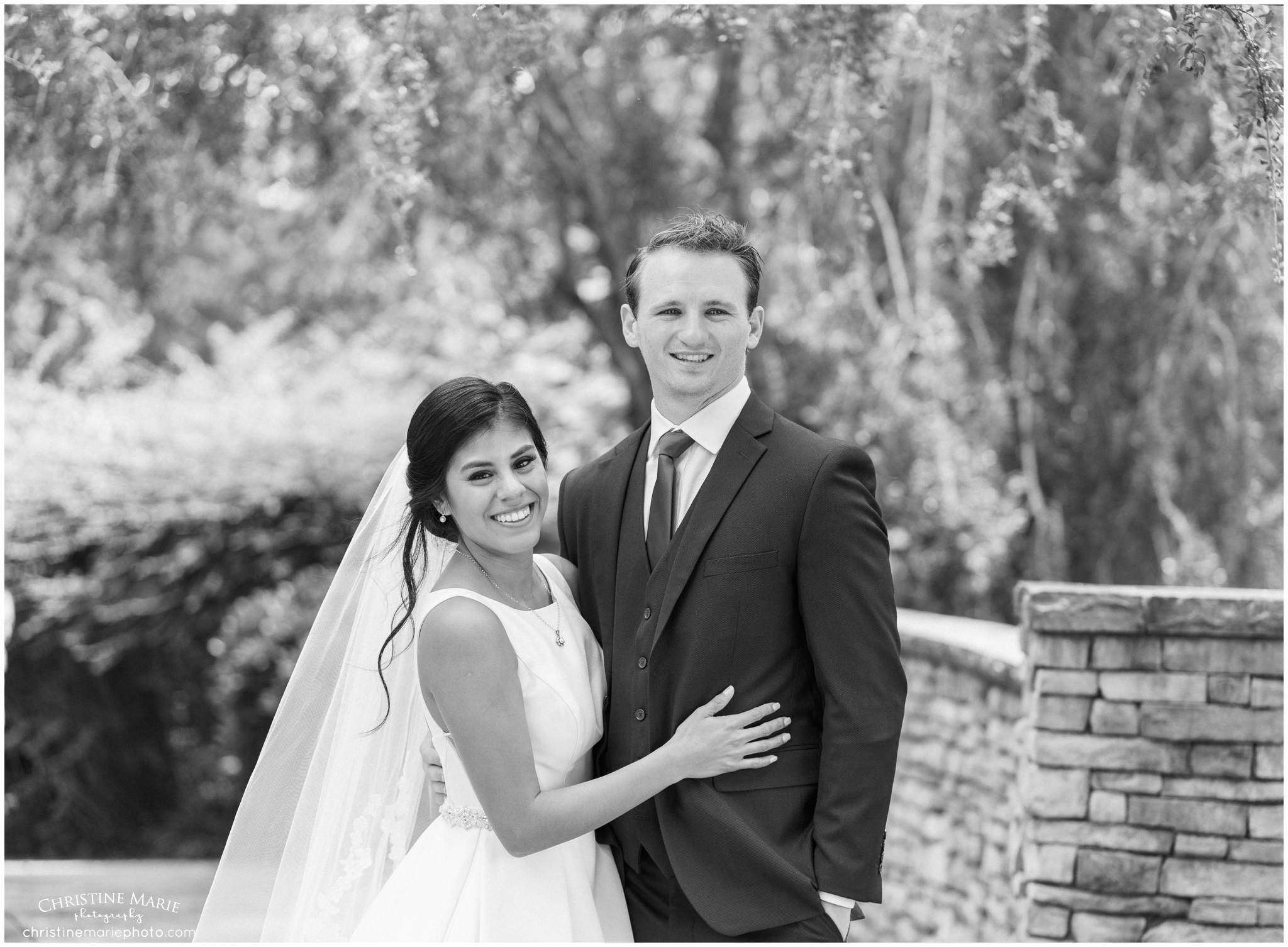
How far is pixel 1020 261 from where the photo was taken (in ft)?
23.1

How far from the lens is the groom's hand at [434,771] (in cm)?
243

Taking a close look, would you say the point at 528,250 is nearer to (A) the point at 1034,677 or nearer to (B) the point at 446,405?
(A) the point at 1034,677

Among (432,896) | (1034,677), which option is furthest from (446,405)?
(1034,677)

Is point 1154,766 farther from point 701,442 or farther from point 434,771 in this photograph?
point 434,771

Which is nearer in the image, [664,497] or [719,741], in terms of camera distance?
[719,741]

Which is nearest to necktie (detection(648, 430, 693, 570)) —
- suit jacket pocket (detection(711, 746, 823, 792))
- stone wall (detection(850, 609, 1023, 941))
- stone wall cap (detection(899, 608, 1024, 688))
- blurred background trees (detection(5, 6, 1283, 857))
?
suit jacket pocket (detection(711, 746, 823, 792))

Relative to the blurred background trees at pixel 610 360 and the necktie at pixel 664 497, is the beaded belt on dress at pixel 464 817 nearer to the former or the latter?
the necktie at pixel 664 497

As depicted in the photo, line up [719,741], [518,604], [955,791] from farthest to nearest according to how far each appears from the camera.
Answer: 1. [955,791]
2. [518,604]
3. [719,741]

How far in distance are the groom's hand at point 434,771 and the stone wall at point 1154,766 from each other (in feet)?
7.04

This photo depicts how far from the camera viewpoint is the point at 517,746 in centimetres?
212

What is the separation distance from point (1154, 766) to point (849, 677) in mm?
2144

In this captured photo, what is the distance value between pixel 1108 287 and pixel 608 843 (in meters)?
5.34

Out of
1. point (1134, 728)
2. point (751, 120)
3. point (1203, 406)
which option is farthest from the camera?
point (751, 120)

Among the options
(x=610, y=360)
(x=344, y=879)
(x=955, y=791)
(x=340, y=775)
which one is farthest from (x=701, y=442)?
(x=610, y=360)
